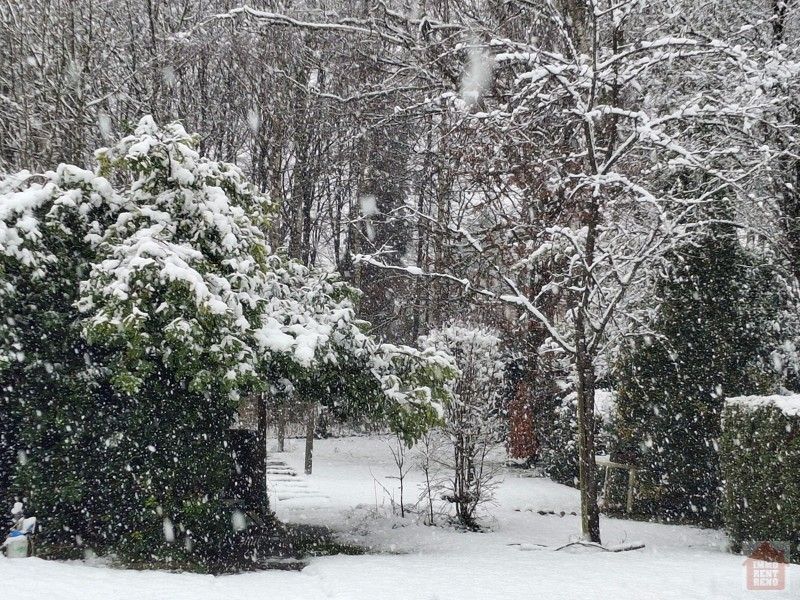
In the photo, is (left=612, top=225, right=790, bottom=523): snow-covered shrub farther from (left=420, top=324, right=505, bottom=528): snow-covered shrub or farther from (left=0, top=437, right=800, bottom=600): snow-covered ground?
(left=420, top=324, right=505, bottom=528): snow-covered shrub

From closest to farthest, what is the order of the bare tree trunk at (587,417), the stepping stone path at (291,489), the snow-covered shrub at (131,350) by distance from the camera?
the snow-covered shrub at (131,350)
the bare tree trunk at (587,417)
the stepping stone path at (291,489)

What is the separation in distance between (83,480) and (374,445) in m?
14.5

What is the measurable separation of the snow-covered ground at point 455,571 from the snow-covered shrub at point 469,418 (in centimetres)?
60

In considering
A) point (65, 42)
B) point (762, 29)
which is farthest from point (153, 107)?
point (762, 29)

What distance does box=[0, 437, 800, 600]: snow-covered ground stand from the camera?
549 cm

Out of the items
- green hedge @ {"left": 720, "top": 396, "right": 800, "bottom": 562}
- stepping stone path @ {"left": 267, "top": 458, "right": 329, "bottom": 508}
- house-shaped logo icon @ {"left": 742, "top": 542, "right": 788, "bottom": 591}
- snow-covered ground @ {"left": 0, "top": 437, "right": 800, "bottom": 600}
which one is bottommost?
stepping stone path @ {"left": 267, "top": 458, "right": 329, "bottom": 508}

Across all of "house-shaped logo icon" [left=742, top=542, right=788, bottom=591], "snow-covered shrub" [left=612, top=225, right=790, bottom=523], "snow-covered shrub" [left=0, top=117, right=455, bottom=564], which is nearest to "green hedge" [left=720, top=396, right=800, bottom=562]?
"house-shaped logo icon" [left=742, top=542, right=788, bottom=591]

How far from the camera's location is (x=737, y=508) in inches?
306

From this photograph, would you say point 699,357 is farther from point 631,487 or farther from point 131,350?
point 131,350

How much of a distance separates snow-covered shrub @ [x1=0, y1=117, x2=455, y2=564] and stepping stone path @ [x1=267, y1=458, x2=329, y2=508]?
4.42 metres

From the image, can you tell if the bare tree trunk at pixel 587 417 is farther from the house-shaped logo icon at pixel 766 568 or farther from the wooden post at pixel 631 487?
the wooden post at pixel 631 487

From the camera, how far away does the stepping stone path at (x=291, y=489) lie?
11.8 meters

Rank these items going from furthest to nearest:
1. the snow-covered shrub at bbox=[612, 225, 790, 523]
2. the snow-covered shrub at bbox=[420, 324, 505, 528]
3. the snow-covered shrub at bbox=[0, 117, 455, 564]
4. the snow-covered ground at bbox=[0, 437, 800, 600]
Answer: the snow-covered shrub at bbox=[612, 225, 790, 523] < the snow-covered shrub at bbox=[420, 324, 505, 528] < the snow-covered shrub at bbox=[0, 117, 455, 564] < the snow-covered ground at bbox=[0, 437, 800, 600]

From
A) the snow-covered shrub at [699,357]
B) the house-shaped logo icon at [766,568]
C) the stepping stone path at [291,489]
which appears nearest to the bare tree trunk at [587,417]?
the house-shaped logo icon at [766,568]
